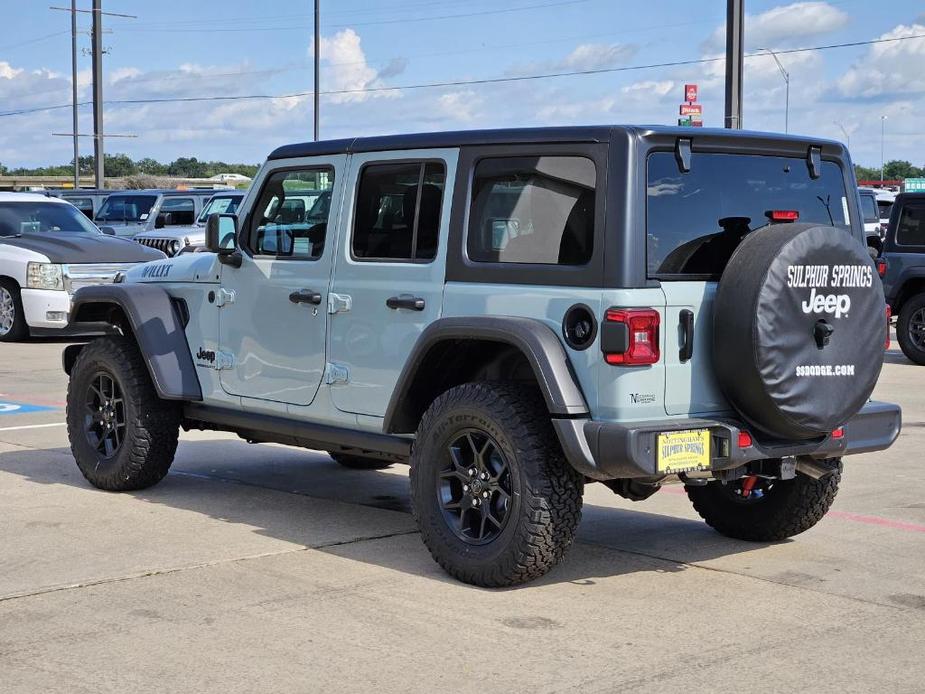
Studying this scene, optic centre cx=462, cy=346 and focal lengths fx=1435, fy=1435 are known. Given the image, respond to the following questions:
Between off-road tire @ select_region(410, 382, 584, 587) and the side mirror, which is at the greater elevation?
the side mirror

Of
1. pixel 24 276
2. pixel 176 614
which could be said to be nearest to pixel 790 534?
pixel 176 614

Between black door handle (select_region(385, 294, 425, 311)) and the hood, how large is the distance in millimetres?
11628

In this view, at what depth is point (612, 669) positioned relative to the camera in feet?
16.1

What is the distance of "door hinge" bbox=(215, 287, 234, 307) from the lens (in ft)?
25.0

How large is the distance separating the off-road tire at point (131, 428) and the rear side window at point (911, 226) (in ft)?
36.7

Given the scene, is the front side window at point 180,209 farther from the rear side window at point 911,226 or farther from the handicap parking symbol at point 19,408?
the handicap parking symbol at point 19,408

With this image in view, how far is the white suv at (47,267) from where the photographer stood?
17609mm

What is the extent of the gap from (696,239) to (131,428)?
11.7 feet

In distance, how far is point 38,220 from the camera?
62.3 feet

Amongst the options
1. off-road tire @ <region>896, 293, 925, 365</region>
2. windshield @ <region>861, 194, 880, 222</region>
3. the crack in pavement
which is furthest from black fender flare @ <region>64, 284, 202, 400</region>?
windshield @ <region>861, 194, 880, 222</region>

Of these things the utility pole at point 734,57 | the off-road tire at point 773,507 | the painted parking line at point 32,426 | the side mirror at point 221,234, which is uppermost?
the utility pole at point 734,57

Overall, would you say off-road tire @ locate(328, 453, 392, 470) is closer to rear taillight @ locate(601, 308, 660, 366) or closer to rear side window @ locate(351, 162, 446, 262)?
rear side window @ locate(351, 162, 446, 262)

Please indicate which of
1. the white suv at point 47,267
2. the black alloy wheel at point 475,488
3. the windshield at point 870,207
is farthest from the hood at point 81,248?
the windshield at point 870,207

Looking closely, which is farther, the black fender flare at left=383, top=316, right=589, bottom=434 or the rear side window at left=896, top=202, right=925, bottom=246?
the rear side window at left=896, top=202, right=925, bottom=246
